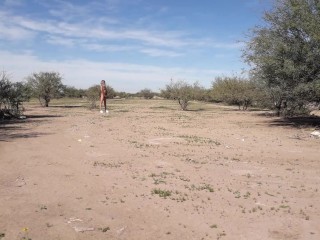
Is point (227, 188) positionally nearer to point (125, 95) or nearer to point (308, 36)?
point (308, 36)

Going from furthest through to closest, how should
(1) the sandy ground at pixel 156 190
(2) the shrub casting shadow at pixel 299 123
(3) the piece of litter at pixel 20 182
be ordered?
1. (2) the shrub casting shadow at pixel 299 123
2. (3) the piece of litter at pixel 20 182
3. (1) the sandy ground at pixel 156 190

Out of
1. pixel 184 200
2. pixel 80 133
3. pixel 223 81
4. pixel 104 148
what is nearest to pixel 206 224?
pixel 184 200

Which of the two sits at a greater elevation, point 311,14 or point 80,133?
point 311,14

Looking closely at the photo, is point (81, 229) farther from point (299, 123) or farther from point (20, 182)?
point (299, 123)

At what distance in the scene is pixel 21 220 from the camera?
6754 millimetres

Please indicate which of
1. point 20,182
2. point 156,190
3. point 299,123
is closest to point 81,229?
point 156,190

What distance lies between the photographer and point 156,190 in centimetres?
875

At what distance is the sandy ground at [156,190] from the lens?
6676mm

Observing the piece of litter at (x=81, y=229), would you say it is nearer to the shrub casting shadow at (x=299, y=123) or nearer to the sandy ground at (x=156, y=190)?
the sandy ground at (x=156, y=190)

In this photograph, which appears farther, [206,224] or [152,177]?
[152,177]

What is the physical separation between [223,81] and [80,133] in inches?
1249

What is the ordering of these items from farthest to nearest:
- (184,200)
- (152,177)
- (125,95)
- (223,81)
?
(125,95) < (223,81) < (152,177) < (184,200)

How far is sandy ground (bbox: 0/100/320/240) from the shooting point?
6.68m

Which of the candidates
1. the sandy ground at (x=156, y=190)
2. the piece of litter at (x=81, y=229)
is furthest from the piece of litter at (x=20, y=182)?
the piece of litter at (x=81, y=229)
